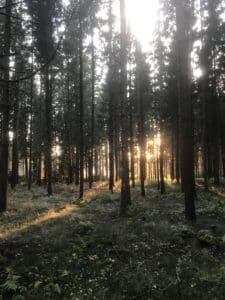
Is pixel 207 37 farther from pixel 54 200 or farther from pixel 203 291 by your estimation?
pixel 203 291

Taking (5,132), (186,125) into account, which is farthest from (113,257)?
(5,132)

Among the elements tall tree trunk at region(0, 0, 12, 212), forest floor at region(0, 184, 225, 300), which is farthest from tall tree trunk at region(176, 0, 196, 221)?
tall tree trunk at region(0, 0, 12, 212)

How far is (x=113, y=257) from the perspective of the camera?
1015 cm

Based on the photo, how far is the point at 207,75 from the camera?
28.9 m

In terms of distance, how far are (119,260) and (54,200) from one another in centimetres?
1376

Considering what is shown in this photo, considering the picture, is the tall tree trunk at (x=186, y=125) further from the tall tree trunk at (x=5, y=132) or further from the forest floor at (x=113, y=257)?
the tall tree trunk at (x=5, y=132)

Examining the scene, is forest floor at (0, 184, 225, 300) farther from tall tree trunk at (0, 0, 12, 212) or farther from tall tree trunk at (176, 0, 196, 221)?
tall tree trunk at (0, 0, 12, 212)

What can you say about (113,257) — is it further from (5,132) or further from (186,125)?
(5,132)

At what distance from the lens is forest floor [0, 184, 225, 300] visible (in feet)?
26.6

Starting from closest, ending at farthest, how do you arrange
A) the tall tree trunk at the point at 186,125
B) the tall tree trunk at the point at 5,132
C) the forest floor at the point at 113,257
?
the forest floor at the point at 113,257 < the tall tree trunk at the point at 186,125 < the tall tree trunk at the point at 5,132

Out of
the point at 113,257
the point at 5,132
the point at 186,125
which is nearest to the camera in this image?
the point at 113,257

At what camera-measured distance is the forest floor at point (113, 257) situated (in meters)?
8.11

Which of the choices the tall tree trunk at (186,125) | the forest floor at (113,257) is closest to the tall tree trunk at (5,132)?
the forest floor at (113,257)

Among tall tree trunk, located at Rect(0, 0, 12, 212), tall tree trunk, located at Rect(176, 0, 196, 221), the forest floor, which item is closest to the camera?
the forest floor
